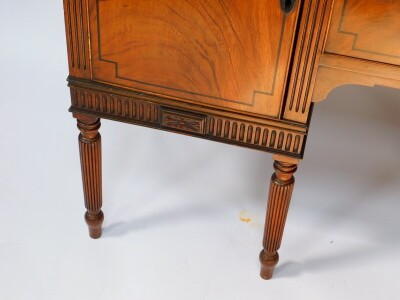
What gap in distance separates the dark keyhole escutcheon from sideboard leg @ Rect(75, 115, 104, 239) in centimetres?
40

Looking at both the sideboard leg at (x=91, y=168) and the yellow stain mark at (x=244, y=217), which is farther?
the yellow stain mark at (x=244, y=217)

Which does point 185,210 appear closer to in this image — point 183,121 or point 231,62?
point 183,121

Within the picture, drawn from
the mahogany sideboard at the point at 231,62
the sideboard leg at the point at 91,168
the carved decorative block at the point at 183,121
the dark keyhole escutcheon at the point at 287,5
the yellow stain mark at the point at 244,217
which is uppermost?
the dark keyhole escutcheon at the point at 287,5

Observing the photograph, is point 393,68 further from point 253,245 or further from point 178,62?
point 253,245

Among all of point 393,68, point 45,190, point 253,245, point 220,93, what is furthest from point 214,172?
point 393,68

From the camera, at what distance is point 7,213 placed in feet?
4.34

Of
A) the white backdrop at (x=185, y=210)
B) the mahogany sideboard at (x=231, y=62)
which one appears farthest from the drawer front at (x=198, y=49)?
the white backdrop at (x=185, y=210)

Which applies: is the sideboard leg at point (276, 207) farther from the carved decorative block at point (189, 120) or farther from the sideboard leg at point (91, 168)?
the sideboard leg at point (91, 168)

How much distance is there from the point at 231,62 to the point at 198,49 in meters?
0.05

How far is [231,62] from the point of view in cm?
95

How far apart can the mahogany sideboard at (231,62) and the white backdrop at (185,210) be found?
0.24 m

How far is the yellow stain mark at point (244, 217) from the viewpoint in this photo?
1.36m

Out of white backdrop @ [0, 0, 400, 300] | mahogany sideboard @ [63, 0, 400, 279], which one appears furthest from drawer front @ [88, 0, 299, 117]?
white backdrop @ [0, 0, 400, 300]

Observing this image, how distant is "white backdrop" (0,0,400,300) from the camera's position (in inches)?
47.9
